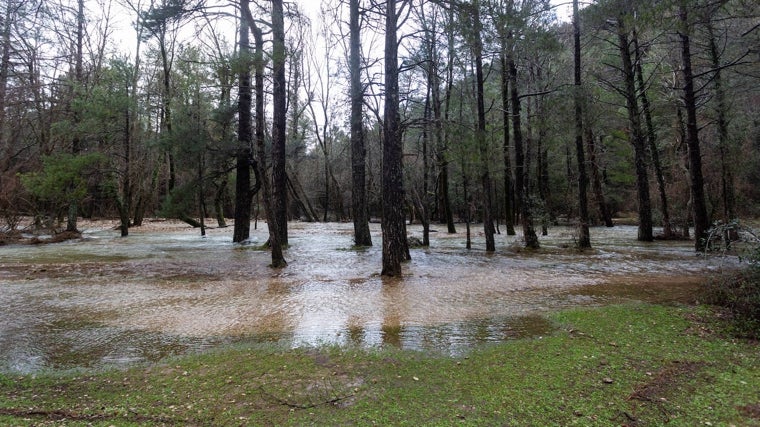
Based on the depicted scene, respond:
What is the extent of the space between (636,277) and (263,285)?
754 centimetres

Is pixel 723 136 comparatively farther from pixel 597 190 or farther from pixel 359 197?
pixel 359 197

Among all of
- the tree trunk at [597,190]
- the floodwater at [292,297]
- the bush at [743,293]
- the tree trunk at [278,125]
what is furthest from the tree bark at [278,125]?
the tree trunk at [597,190]

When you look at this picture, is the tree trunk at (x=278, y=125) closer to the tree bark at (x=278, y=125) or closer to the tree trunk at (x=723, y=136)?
the tree bark at (x=278, y=125)

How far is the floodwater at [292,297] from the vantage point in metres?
4.50

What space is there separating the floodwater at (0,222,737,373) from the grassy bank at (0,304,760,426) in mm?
458

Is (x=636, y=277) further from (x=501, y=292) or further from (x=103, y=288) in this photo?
(x=103, y=288)

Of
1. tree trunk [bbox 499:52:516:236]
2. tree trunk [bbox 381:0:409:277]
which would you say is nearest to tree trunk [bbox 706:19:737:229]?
tree trunk [bbox 499:52:516:236]

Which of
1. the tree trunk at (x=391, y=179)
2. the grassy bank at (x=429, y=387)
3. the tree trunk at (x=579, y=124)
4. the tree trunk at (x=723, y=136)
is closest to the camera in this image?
the grassy bank at (x=429, y=387)

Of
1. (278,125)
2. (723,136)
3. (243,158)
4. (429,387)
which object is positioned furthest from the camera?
(243,158)

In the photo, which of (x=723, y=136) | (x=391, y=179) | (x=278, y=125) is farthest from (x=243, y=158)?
(x=723, y=136)

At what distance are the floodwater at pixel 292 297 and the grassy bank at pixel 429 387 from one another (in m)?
0.46

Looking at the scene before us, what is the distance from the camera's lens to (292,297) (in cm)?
677

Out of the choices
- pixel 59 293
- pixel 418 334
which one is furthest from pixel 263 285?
pixel 418 334

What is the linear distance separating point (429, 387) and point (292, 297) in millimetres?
4014
